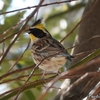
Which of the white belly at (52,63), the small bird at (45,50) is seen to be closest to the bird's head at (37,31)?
the small bird at (45,50)

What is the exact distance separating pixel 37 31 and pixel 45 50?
17cm

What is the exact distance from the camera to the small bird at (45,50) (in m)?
1.64

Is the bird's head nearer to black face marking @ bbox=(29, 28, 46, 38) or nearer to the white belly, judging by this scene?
black face marking @ bbox=(29, 28, 46, 38)

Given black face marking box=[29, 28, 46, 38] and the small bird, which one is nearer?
the small bird

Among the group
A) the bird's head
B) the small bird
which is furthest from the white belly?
the bird's head

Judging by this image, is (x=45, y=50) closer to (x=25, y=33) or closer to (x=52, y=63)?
(x=52, y=63)

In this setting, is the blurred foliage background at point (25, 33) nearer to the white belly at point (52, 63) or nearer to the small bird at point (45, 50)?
the small bird at point (45, 50)

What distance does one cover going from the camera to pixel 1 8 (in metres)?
1.96

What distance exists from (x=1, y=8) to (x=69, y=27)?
856 millimetres

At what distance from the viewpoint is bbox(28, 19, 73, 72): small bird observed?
1.64 meters

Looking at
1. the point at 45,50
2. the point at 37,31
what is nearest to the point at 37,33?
the point at 37,31

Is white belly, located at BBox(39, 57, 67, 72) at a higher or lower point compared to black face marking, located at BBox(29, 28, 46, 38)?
lower

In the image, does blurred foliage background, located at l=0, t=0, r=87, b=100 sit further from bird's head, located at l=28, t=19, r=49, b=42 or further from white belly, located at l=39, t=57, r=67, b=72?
white belly, located at l=39, t=57, r=67, b=72

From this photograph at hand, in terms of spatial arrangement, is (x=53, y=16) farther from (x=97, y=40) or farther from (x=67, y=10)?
(x=97, y=40)
